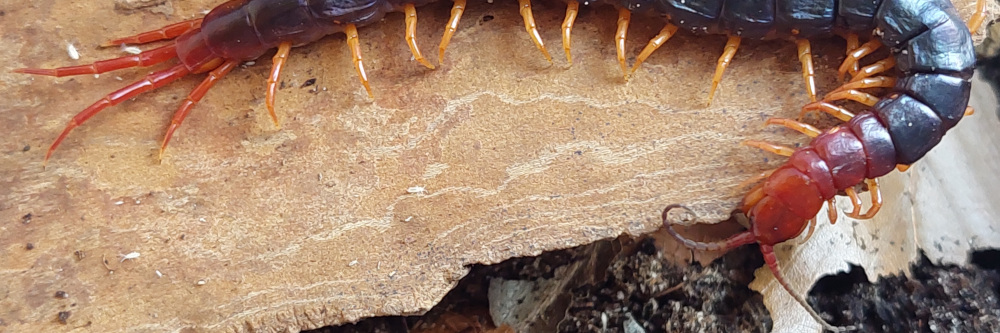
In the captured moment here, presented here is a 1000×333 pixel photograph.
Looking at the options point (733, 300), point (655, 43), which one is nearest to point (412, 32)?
point (655, 43)

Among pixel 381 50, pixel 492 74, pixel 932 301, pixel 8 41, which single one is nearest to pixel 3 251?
pixel 8 41

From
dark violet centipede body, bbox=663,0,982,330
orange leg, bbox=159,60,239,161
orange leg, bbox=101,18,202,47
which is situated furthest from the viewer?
orange leg, bbox=101,18,202,47

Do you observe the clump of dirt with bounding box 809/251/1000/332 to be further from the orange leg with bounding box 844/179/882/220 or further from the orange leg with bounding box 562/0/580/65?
the orange leg with bounding box 562/0/580/65

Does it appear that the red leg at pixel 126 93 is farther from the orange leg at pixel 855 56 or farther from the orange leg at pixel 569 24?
the orange leg at pixel 855 56

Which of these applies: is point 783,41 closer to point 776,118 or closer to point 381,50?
point 776,118

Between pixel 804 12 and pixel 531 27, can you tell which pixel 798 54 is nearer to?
pixel 804 12

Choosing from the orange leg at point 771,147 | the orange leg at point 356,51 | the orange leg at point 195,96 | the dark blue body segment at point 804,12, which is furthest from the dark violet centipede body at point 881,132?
the orange leg at point 195,96

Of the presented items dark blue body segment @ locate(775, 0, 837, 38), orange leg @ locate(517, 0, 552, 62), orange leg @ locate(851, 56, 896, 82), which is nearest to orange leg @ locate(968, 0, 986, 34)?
orange leg @ locate(851, 56, 896, 82)
